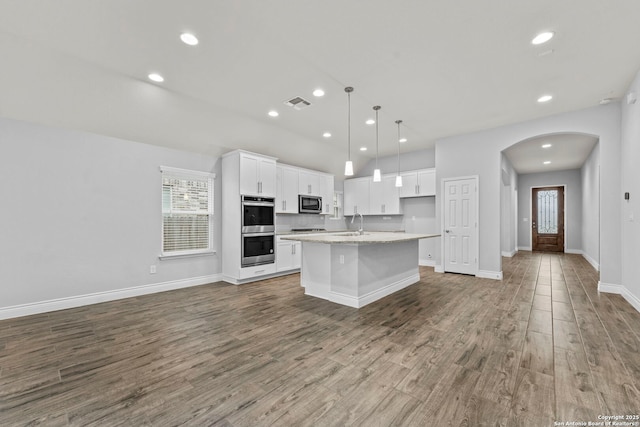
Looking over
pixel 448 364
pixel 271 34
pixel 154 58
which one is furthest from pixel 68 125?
pixel 448 364

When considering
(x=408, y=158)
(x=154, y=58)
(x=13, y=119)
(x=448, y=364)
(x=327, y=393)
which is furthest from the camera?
(x=408, y=158)

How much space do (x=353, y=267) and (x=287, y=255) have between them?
253cm

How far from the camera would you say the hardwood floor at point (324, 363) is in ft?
5.66

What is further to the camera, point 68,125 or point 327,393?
point 68,125

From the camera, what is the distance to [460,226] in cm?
580

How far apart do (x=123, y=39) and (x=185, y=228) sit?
317 cm

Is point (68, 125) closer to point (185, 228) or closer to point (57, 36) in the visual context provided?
point (57, 36)

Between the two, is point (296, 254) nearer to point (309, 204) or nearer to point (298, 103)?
point (309, 204)

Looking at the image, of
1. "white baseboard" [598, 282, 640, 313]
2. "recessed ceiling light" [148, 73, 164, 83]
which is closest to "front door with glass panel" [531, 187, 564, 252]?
"white baseboard" [598, 282, 640, 313]

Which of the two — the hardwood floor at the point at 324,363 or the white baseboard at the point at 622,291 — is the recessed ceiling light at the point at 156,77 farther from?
the white baseboard at the point at 622,291

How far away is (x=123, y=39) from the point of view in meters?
2.71

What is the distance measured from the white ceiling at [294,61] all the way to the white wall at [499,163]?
0.30m

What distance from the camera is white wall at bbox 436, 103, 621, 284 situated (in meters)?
4.32

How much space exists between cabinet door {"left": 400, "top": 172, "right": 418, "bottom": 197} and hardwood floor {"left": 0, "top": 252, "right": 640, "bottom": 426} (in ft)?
11.4
